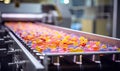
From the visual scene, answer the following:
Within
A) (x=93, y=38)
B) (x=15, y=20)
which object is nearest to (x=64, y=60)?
(x=93, y=38)

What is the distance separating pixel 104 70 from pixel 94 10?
809cm

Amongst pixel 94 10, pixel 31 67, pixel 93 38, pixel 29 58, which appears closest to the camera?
pixel 31 67

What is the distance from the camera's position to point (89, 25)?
8930 millimetres

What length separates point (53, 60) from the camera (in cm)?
186

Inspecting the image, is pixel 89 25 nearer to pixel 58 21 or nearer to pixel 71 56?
pixel 58 21

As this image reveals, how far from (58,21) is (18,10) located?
103cm

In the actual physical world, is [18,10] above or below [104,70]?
above

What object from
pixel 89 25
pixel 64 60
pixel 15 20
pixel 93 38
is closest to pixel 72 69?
pixel 64 60

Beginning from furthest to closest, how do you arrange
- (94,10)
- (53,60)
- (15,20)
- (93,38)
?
(94,10) → (15,20) → (93,38) → (53,60)

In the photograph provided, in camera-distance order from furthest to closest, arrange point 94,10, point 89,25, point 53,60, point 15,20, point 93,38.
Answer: point 94,10
point 89,25
point 15,20
point 93,38
point 53,60

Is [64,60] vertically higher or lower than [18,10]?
lower

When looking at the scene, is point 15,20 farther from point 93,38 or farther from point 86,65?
→ point 86,65

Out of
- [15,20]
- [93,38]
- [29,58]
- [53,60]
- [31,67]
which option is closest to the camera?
[31,67]

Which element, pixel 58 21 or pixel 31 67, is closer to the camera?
pixel 31 67
